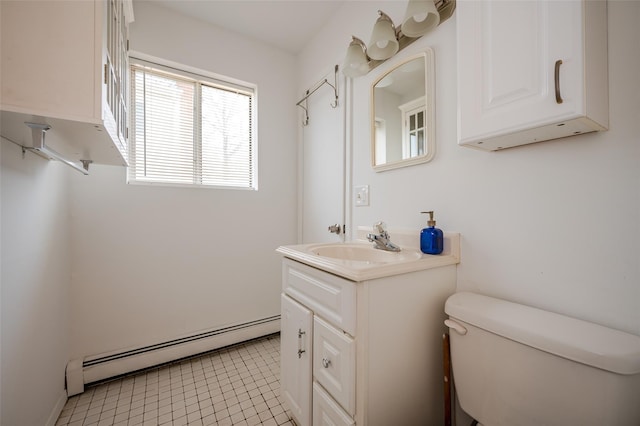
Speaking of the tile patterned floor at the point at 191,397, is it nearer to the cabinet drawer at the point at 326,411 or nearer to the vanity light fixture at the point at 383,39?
the cabinet drawer at the point at 326,411

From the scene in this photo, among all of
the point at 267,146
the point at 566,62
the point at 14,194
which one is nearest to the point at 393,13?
the point at 566,62

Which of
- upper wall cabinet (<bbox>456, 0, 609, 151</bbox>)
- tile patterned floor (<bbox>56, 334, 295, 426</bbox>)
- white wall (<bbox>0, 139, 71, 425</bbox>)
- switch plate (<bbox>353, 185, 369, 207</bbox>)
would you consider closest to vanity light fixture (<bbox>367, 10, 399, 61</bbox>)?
upper wall cabinet (<bbox>456, 0, 609, 151</bbox>)

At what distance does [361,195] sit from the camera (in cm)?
158

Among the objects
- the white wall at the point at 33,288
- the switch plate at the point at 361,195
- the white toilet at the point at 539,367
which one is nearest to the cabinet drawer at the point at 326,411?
the white toilet at the point at 539,367

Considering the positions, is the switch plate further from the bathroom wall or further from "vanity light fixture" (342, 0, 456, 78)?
"vanity light fixture" (342, 0, 456, 78)

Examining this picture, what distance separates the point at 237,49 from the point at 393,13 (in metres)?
1.34

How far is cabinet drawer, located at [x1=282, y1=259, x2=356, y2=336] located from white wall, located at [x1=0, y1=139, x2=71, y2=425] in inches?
41.4

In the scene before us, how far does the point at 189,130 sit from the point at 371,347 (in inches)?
78.4

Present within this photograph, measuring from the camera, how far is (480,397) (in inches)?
31.0

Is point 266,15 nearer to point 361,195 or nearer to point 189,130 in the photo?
point 189,130

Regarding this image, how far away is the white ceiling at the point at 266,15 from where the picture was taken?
1.73m

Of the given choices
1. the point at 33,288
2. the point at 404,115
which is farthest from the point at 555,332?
the point at 33,288

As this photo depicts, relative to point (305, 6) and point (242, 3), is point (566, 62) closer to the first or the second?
point (305, 6)

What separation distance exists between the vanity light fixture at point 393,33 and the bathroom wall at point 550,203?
5cm
